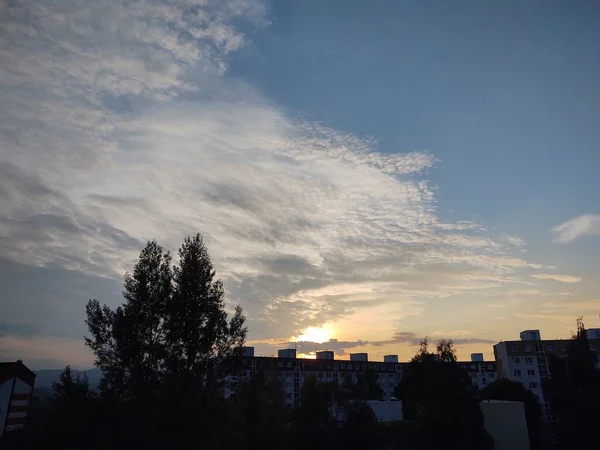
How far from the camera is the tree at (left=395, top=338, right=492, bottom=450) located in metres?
41.9

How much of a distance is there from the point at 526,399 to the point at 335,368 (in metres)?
65.2

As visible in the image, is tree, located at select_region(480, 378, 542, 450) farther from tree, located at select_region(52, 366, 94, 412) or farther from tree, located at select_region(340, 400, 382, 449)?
tree, located at select_region(52, 366, 94, 412)

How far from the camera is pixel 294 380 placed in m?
119

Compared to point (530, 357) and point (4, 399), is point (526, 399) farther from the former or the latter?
point (4, 399)

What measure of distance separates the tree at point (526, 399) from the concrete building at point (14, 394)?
231ft

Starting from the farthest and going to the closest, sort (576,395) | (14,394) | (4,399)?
(14,394), (4,399), (576,395)

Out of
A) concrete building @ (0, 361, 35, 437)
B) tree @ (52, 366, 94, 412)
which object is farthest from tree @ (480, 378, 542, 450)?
concrete building @ (0, 361, 35, 437)

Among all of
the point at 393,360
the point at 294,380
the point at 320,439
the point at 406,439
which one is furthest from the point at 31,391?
the point at 393,360

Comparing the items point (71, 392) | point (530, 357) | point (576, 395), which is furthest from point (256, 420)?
point (530, 357)

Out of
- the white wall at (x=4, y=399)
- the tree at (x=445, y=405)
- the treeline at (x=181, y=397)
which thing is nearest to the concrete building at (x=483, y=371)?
the tree at (x=445, y=405)

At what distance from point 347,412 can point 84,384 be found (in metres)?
24.2

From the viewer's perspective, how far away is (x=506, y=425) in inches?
2088

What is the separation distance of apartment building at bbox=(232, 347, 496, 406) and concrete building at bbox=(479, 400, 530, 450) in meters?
61.3

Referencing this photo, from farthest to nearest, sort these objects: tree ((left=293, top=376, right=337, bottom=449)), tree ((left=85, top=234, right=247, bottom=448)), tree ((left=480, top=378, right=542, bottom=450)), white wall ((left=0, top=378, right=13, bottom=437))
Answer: tree ((left=480, top=378, right=542, bottom=450)), white wall ((left=0, top=378, right=13, bottom=437)), tree ((left=293, top=376, right=337, bottom=449)), tree ((left=85, top=234, right=247, bottom=448))
